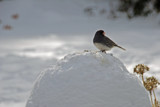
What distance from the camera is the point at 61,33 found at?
9.38m

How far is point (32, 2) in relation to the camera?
11.0 meters

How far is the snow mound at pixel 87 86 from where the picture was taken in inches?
88.4

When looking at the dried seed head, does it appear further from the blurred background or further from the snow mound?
the blurred background

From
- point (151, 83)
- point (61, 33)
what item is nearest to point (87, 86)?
point (151, 83)

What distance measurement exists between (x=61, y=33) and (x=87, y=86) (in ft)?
23.6

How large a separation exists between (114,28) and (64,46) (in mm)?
2000

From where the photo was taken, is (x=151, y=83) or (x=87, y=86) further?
(x=151, y=83)

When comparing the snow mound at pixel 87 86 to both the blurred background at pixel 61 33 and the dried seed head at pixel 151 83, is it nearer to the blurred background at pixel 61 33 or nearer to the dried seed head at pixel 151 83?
the dried seed head at pixel 151 83

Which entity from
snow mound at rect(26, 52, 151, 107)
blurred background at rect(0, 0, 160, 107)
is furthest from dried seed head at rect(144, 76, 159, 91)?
blurred background at rect(0, 0, 160, 107)

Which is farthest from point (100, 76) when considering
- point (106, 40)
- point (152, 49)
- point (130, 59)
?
point (152, 49)

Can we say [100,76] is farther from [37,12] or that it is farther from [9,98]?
[37,12]

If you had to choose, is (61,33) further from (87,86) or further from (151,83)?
(87,86)

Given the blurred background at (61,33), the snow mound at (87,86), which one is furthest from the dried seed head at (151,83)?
the blurred background at (61,33)

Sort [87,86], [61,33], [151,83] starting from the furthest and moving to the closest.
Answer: [61,33]
[151,83]
[87,86]
